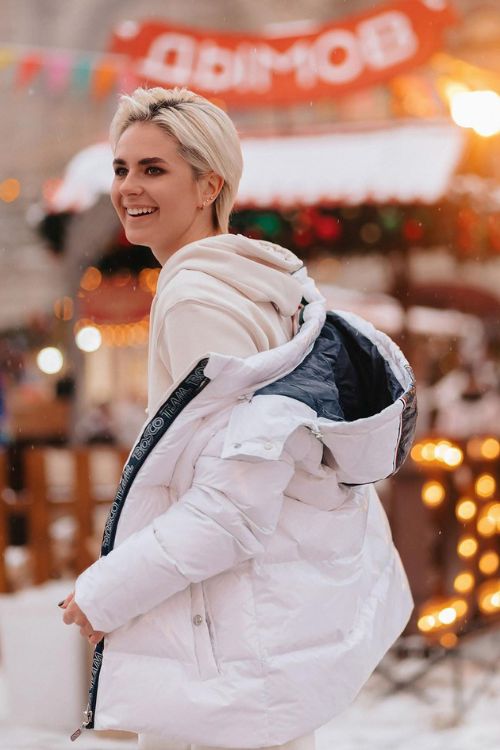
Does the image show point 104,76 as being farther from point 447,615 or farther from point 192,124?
point 192,124

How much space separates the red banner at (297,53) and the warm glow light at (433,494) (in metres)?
1.90

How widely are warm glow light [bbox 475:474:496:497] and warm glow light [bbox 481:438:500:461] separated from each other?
0.09 m

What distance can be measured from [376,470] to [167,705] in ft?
1.62

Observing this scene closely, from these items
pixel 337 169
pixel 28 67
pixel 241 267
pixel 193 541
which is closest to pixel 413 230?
pixel 337 169

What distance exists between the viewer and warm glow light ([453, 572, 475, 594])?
415 cm

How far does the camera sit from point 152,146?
63.0 inches

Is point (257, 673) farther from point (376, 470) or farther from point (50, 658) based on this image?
point (50, 658)

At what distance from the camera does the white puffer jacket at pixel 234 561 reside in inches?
56.5

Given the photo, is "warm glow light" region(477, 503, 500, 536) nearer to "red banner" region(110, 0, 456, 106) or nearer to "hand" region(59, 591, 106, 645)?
"red banner" region(110, 0, 456, 106)

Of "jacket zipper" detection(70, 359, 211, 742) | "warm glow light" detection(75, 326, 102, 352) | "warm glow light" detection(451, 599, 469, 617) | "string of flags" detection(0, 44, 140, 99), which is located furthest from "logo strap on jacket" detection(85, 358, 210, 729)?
"warm glow light" detection(75, 326, 102, 352)

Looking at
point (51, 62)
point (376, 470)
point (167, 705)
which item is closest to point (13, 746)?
point (167, 705)

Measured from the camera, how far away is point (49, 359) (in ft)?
53.1

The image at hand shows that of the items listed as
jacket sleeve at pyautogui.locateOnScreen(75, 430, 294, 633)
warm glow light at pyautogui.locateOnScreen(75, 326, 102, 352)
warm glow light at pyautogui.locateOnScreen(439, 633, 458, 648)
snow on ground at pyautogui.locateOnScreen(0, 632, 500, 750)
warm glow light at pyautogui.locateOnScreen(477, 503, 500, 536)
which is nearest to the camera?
jacket sleeve at pyautogui.locateOnScreen(75, 430, 294, 633)

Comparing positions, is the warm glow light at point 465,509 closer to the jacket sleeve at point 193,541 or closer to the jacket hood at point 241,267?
the jacket hood at point 241,267
